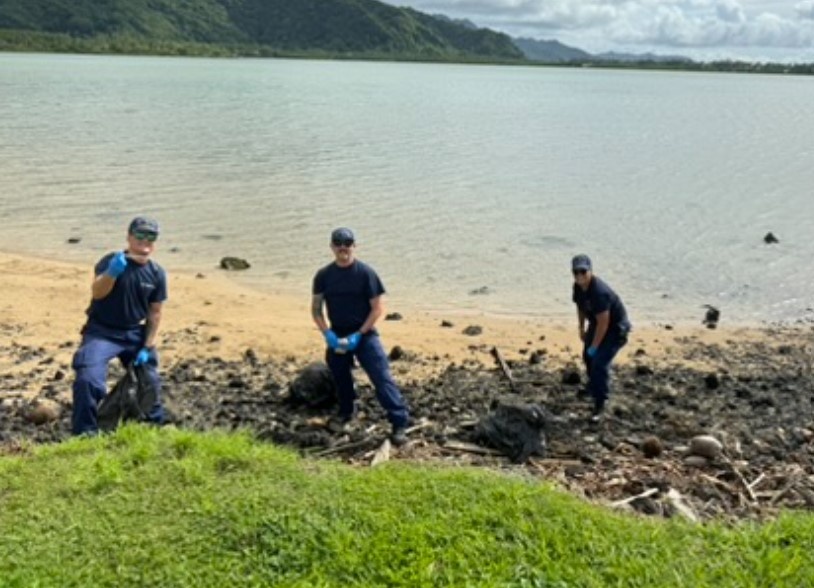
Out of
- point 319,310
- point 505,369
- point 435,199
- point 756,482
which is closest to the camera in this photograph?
point 756,482

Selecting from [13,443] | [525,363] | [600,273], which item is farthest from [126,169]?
[13,443]

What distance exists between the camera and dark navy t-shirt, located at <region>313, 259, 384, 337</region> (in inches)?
368

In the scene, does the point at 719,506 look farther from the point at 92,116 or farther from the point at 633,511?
the point at 92,116

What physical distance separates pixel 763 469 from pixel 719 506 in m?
1.61

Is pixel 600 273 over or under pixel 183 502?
under

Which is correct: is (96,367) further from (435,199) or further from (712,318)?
(435,199)

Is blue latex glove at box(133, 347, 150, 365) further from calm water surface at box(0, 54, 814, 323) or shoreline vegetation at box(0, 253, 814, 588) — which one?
calm water surface at box(0, 54, 814, 323)

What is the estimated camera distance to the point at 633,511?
6617mm

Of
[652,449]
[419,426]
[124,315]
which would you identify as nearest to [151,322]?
[124,315]

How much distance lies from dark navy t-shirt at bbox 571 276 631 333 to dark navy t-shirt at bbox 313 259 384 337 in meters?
2.38

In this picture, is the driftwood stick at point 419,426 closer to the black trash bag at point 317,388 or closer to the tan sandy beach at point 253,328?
the black trash bag at point 317,388

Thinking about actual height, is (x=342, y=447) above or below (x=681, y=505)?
below

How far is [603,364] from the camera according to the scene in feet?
33.4

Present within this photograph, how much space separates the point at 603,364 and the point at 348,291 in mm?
3097
